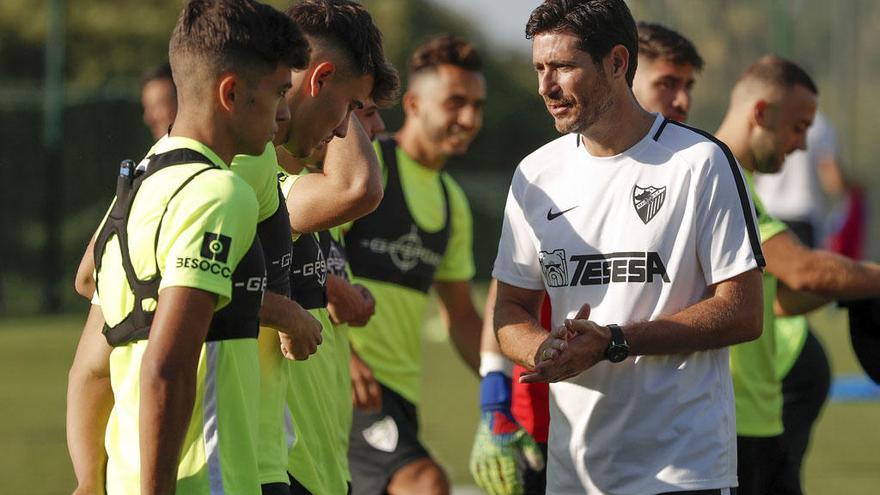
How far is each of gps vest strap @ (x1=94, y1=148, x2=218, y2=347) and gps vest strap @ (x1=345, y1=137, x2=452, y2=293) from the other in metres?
2.88

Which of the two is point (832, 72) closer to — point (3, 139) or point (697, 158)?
point (3, 139)

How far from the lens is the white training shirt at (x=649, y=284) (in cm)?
Result: 381

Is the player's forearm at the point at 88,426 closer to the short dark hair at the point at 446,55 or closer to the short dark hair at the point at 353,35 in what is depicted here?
the short dark hair at the point at 353,35

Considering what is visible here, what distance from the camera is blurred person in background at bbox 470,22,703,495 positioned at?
4.83m

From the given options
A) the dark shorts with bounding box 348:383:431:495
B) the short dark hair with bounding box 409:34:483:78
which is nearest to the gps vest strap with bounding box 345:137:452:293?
the dark shorts with bounding box 348:383:431:495

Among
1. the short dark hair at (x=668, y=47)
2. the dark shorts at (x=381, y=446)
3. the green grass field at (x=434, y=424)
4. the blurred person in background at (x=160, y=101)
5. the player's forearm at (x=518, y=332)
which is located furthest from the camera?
the green grass field at (x=434, y=424)

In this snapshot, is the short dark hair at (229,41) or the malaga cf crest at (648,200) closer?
the short dark hair at (229,41)

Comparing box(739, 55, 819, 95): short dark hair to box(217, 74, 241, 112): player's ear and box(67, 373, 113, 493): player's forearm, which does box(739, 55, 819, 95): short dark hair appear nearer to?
box(217, 74, 241, 112): player's ear

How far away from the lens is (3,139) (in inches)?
779

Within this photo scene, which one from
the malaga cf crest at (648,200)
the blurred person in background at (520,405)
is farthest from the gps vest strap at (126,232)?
the blurred person in background at (520,405)

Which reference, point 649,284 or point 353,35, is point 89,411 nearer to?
point 353,35

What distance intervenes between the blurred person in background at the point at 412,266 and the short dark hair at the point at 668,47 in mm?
1384

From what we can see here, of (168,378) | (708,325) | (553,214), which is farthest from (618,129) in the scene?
(168,378)

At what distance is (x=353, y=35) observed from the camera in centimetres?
397
